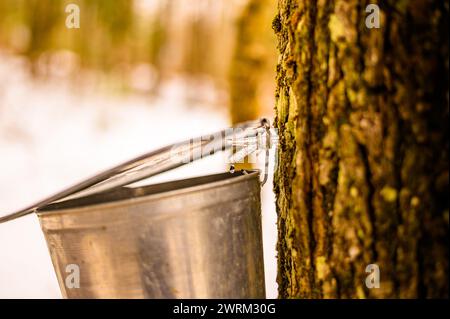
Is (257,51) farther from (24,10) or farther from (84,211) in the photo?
→ (24,10)

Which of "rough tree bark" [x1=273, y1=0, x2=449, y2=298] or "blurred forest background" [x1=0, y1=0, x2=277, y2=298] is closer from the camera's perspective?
"rough tree bark" [x1=273, y1=0, x2=449, y2=298]

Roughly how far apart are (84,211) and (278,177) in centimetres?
59

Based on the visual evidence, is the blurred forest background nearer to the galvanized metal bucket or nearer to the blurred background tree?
the blurred background tree

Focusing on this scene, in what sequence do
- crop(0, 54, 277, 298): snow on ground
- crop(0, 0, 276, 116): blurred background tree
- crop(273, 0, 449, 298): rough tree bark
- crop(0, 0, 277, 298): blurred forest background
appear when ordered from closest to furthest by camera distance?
crop(273, 0, 449, 298): rough tree bark
crop(0, 54, 277, 298): snow on ground
crop(0, 0, 277, 298): blurred forest background
crop(0, 0, 276, 116): blurred background tree

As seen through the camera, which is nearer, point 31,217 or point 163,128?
point 31,217

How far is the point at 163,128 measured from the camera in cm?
1518

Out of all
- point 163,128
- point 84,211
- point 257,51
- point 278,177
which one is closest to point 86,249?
point 84,211

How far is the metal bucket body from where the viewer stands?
1119mm

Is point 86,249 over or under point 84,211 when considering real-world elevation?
under

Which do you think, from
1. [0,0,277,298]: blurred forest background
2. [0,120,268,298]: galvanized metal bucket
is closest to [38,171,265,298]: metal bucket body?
[0,120,268,298]: galvanized metal bucket

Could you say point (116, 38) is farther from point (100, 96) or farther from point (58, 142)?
point (58, 142)

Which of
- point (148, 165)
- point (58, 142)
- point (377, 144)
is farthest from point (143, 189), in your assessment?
point (58, 142)

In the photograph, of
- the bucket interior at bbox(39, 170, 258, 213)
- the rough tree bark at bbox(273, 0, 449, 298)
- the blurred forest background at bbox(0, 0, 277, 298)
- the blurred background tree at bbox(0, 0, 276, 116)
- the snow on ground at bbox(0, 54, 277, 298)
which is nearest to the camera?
the rough tree bark at bbox(273, 0, 449, 298)
